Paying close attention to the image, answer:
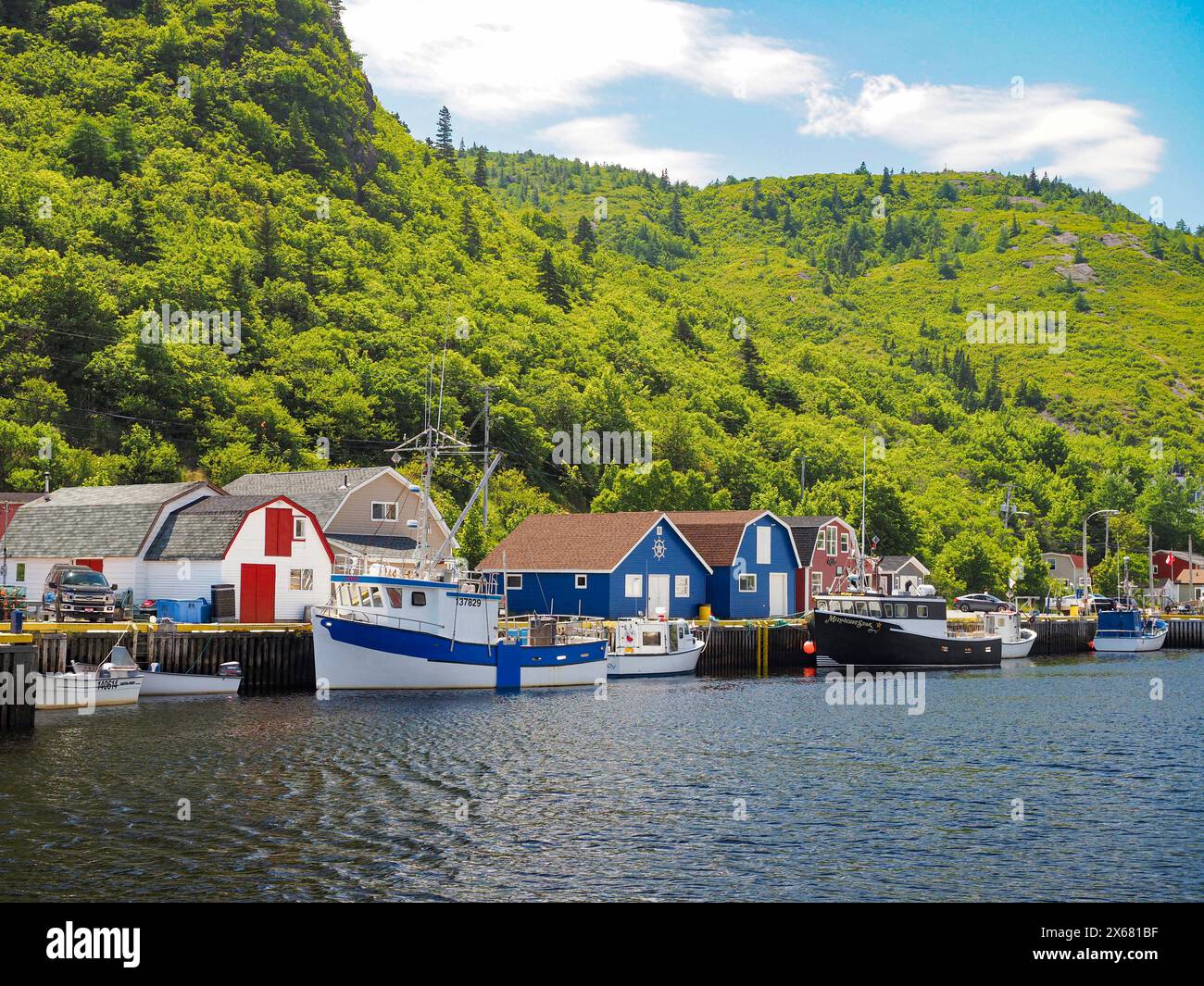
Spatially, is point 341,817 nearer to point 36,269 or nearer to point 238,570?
point 238,570

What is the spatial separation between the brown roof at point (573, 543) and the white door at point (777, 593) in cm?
670

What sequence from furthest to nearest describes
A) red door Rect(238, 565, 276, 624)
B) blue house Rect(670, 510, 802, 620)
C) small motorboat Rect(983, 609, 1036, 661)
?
small motorboat Rect(983, 609, 1036, 661) < blue house Rect(670, 510, 802, 620) < red door Rect(238, 565, 276, 624)

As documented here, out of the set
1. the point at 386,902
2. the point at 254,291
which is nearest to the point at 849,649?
the point at 386,902

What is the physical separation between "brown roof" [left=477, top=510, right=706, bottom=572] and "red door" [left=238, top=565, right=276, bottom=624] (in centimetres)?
1913

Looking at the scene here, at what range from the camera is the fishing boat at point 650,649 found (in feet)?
220

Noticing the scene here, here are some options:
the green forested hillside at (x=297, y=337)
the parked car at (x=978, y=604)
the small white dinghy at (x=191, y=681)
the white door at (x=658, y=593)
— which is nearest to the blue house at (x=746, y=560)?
the white door at (x=658, y=593)

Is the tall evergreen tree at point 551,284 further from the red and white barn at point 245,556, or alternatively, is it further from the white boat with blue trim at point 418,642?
the white boat with blue trim at point 418,642

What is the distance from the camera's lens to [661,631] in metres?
68.4

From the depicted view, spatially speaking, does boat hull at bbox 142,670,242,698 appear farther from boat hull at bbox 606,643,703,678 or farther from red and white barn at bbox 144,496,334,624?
boat hull at bbox 606,643,703,678

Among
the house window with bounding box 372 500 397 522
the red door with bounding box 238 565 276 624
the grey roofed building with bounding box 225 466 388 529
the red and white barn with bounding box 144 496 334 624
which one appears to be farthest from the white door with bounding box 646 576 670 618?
the red door with bounding box 238 565 276 624

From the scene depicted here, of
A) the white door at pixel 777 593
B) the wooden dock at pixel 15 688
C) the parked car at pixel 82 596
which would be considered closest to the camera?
the wooden dock at pixel 15 688

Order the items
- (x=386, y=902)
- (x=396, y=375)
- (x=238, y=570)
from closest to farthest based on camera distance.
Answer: (x=386, y=902) < (x=238, y=570) < (x=396, y=375)

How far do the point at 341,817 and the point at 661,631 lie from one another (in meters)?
40.0

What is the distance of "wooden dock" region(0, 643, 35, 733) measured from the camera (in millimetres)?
38156
